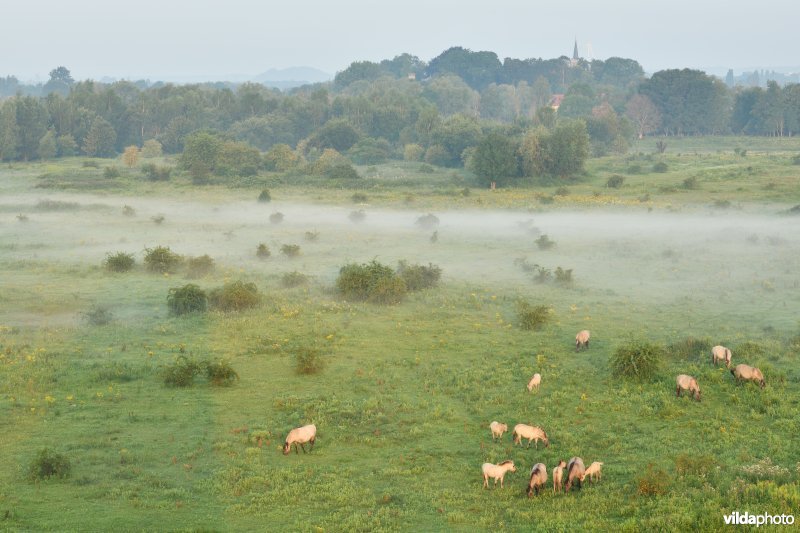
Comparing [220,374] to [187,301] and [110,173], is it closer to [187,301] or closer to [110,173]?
[187,301]

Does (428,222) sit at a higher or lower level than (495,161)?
lower

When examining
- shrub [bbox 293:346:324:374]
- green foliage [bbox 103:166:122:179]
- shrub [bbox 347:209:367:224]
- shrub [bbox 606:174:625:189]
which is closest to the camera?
shrub [bbox 293:346:324:374]

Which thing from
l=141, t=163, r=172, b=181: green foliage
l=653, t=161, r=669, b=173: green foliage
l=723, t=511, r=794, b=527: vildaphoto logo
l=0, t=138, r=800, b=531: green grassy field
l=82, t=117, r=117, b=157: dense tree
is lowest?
l=0, t=138, r=800, b=531: green grassy field

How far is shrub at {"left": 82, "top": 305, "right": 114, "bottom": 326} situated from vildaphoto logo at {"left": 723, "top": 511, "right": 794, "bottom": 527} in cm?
2566

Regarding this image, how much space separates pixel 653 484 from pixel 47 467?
13.4 meters

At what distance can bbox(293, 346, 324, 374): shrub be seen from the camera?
86.9 feet

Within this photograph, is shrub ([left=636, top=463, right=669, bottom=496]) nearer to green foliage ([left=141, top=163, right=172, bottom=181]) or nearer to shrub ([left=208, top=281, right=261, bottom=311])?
shrub ([left=208, top=281, right=261, bottom=311])

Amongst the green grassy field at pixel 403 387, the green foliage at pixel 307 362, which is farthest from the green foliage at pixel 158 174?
the green foliage at pixel 307 362

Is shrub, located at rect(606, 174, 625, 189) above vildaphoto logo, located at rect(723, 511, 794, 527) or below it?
above

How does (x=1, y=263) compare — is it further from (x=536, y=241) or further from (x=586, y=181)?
(x=586, y=181)

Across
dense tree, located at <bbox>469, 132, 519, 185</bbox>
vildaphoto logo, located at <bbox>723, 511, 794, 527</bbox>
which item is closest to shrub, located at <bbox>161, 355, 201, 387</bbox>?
vildaphoto logo, located at <bbox>723, 511, 794, 527</bbox>

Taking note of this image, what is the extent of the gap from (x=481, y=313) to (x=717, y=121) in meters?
114

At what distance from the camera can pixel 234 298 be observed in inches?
1368

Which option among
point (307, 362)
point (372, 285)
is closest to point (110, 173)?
point (372, 285)
